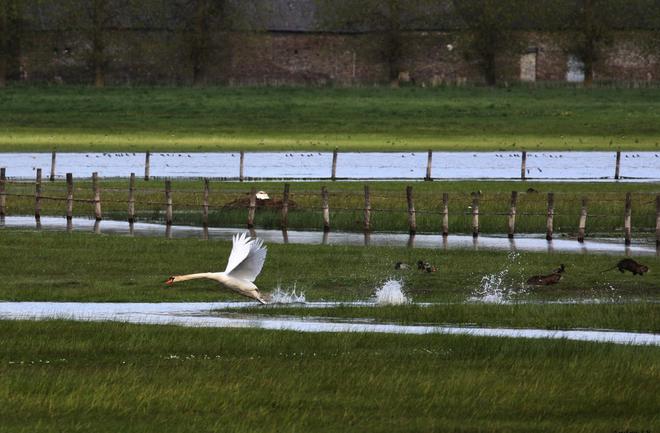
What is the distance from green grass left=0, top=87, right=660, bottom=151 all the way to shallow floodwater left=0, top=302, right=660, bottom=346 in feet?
136

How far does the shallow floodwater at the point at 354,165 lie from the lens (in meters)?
56.8

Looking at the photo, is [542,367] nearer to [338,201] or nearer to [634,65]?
[338,201]

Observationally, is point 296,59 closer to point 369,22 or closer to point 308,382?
point 369,22

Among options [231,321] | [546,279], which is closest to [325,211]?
[546,279]

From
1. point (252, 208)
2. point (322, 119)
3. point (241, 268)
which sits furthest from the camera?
point (322, 119)

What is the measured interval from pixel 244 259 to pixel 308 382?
4.86 meters

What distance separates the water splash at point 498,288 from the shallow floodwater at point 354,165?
24.3 m

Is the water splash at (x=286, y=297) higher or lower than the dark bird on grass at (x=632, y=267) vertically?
lower

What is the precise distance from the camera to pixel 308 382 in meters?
18.2

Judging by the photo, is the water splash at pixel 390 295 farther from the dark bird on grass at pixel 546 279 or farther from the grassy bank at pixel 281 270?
the dark bird on grass at pixel 546 279

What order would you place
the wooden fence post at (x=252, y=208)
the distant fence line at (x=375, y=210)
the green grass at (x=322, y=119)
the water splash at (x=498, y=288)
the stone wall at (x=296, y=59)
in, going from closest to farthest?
the water splash at (x=498, y=288) → the distant fence line at (x=375, y=210) → the wooden fence post at (x=252, y=208) → the green grass at (x=322, y=119) → the stone wall at (x=296, y=59)

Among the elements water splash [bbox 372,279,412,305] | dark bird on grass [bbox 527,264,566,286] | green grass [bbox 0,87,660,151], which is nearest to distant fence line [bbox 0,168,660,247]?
dark bird on grass [bbox 527,264,566,286]

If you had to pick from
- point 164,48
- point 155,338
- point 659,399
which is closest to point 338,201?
point 155,338

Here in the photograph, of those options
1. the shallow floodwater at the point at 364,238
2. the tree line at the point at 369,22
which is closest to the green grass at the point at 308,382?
the shallow floodwater at the point at 364,238
